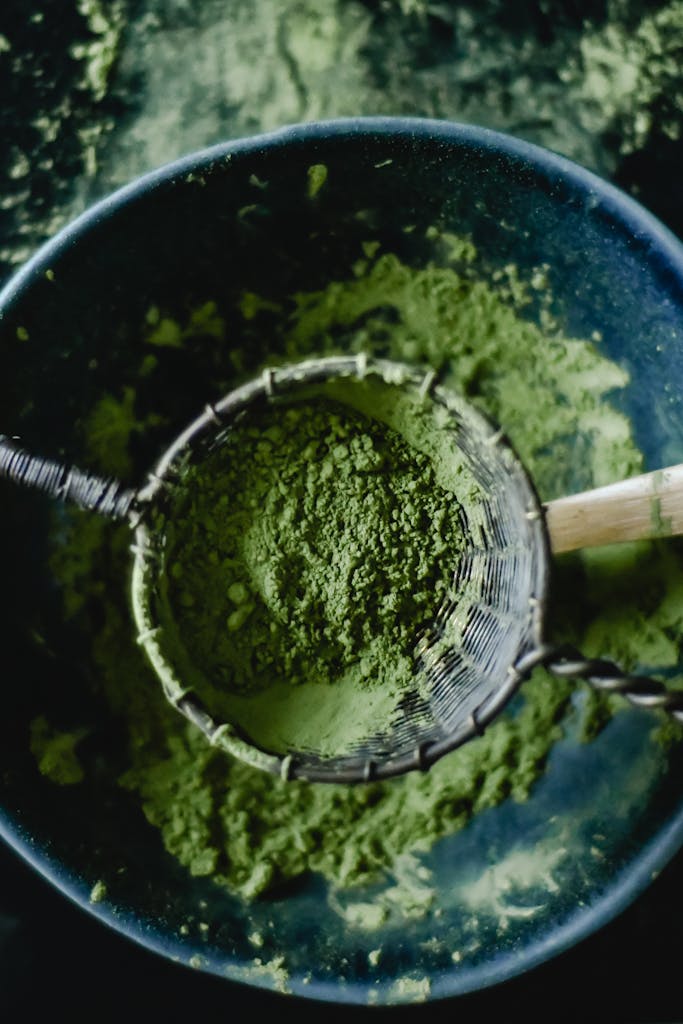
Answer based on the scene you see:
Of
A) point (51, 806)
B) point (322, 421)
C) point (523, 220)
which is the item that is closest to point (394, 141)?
point (523, 220)

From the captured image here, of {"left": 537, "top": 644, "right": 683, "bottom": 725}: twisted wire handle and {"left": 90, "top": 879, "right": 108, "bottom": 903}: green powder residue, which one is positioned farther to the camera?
{"left": 90, "top": 879, "right": 108, "bottom": 903}: green powder residue

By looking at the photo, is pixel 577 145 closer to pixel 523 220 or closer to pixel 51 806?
pixel 523 220

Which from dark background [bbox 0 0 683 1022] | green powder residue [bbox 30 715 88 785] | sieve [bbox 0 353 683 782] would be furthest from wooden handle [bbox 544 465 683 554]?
green powder residue [bbox 30 715 88 785]

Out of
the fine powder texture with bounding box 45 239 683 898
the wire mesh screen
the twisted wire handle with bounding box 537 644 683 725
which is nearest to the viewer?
the twisted wire handle with bounding box 537 644 683 725

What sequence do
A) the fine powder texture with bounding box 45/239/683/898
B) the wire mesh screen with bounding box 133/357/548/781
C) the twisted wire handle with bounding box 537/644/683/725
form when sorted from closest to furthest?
the twisted wire handle with bounding box 537/644/683/725
the wire mesh screen with bounding box 133/357/548/781
the fine powder texture with bounding box 45/239/683/898

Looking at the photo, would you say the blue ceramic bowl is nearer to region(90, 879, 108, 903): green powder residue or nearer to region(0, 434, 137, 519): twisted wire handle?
region(90, 879, 108, 903): green powder residue

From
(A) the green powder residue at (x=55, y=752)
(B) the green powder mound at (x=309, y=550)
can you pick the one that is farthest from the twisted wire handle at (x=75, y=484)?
(A) the green powder residue at (x=55, y=752)

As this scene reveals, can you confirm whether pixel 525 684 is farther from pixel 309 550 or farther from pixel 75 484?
pixel 75 484
